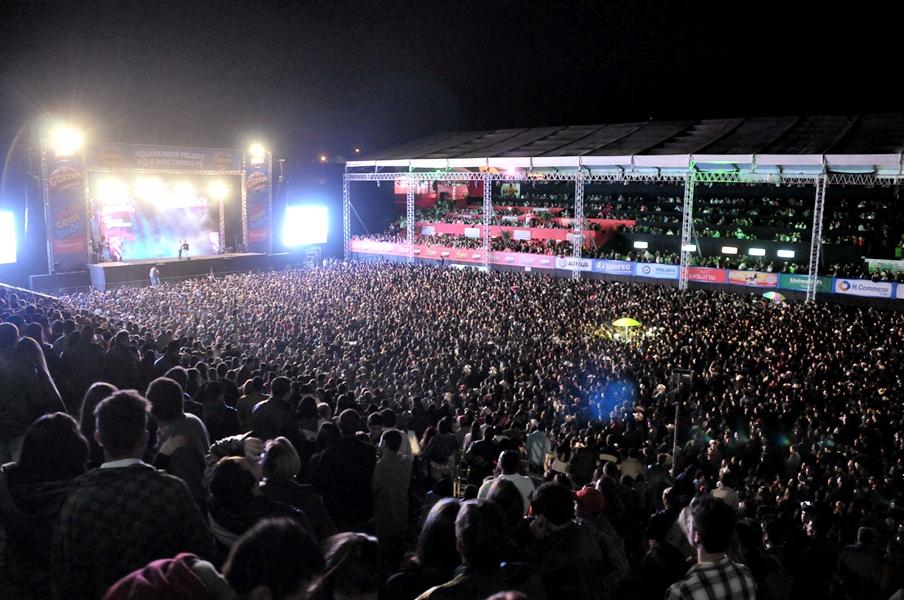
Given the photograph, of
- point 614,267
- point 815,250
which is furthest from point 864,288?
point 614,267

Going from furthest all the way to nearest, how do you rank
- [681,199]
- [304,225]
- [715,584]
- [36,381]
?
[304,225]
[681,199]
[36,381]
[715,584]

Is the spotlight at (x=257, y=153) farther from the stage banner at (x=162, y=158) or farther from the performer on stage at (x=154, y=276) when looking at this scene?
the performer on stage at (x=154, y=276)

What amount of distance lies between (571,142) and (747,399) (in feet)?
75.1

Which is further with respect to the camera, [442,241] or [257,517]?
[442,241]

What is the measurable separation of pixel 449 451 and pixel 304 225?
31073 millimetres

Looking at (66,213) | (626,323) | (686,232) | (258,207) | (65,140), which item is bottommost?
(626,323)

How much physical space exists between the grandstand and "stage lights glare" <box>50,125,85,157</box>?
Result: 13482 mm

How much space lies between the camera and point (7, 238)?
2459 cm

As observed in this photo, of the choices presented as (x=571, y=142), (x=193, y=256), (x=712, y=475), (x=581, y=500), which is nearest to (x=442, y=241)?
(x=571, y=142)

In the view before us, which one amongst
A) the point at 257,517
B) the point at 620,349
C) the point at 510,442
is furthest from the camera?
the point at 620,349

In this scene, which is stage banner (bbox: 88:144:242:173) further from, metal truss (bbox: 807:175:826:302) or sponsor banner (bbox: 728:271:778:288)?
metal truss (bbox: 807:175:826:302)

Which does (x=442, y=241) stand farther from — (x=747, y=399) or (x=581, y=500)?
(x=581, y=500)

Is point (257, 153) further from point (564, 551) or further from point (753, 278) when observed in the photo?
point (564, 551)

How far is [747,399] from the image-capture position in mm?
10914
